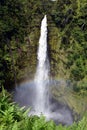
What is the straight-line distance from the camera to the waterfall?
4056 cm

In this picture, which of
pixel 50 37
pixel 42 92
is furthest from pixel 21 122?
pixel 50 37

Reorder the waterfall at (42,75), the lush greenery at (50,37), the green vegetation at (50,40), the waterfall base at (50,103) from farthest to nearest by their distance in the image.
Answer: the waterfall at (42,75) < the lush greenery at (50,37) < the green vegetation at (50,40) < the waterfall base at (50,103)

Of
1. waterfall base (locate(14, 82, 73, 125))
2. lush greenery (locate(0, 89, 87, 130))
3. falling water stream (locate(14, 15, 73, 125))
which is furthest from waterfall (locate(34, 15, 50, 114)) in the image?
lush greenery (locate(0, 89, 87, 130))

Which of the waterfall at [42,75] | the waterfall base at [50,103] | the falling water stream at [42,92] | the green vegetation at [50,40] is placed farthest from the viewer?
the waterfall at [42,75]

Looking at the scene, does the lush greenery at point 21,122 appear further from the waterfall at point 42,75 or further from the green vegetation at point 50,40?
the waterfall at point 42,75

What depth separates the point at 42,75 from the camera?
4169cm

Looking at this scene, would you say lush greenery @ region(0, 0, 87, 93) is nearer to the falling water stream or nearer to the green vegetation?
the green vegetation

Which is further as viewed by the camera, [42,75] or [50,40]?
[42,75]

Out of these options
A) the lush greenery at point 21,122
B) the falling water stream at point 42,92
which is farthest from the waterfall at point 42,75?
the lush greenery at point 21,122

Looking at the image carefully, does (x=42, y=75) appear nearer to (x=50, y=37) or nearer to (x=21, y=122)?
(x=50, y=37)

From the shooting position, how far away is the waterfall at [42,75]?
133ft

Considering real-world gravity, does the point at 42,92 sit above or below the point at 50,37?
below

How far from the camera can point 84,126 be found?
764cm

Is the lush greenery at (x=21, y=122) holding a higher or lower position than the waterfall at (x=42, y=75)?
higher
